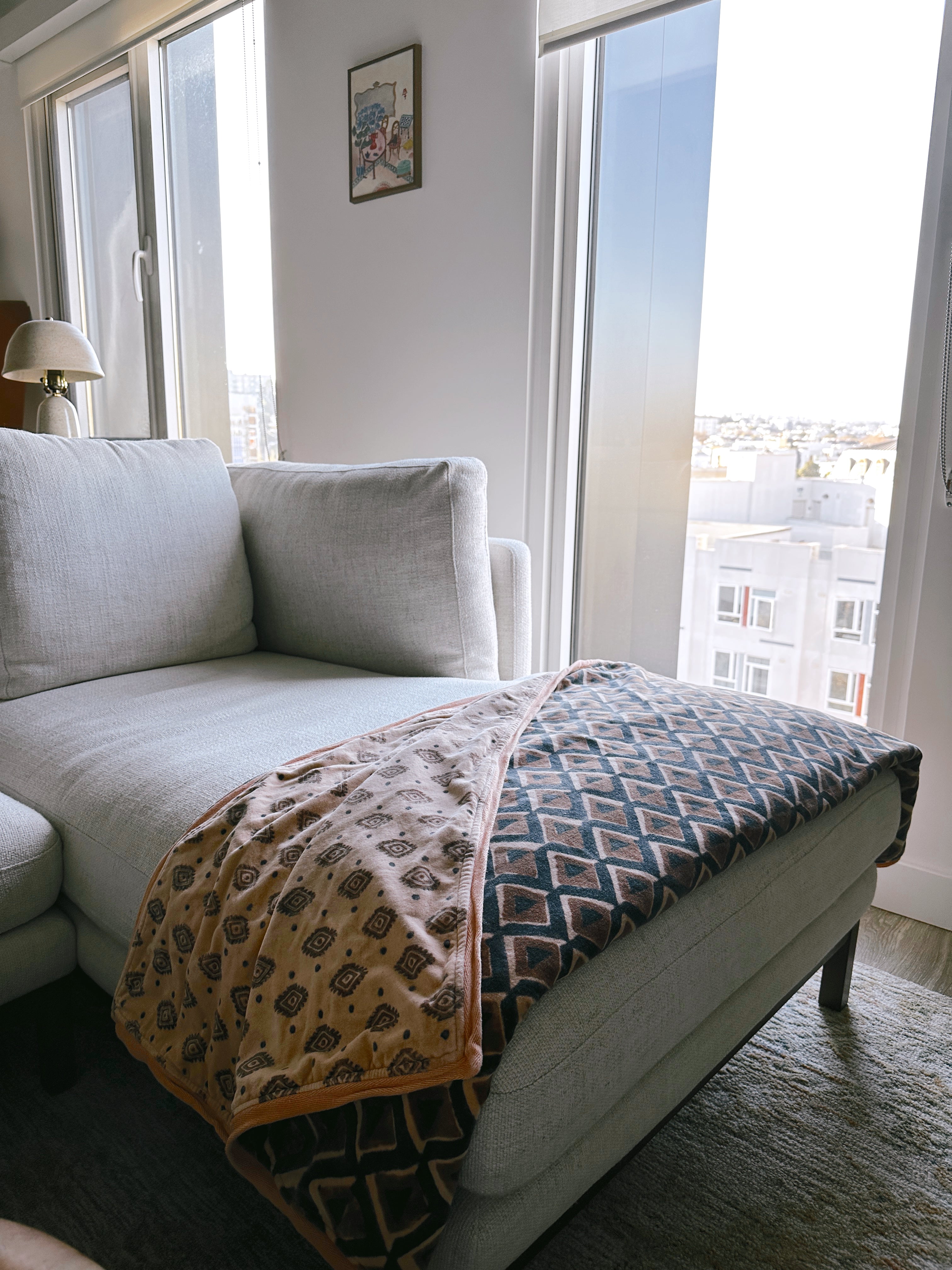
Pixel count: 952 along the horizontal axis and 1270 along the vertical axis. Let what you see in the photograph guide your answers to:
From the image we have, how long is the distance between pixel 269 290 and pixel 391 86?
0.81m

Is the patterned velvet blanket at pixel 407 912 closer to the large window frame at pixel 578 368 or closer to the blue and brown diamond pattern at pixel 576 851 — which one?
the blue and brown diamond pattern at pixel 576 851

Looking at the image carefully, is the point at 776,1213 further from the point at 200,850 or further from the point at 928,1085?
the point at 200,850

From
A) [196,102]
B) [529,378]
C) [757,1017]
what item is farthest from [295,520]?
[196,102]

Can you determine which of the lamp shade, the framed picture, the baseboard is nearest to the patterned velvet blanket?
the baseboard

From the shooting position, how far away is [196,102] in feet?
10.1

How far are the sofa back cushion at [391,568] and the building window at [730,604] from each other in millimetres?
618

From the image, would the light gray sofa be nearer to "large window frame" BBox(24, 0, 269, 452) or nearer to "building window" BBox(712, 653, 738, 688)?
"building window" BBox(712, 653, 738, 688)

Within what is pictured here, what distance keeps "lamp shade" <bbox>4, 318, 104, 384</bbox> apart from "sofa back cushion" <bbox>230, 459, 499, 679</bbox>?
140cm

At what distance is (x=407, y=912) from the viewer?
70 cm

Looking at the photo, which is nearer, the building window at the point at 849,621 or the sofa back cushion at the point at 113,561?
the sofa back cushion at the point at 113,561

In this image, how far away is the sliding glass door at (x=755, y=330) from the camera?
168cm

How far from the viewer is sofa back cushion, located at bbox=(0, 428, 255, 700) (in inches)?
55.4

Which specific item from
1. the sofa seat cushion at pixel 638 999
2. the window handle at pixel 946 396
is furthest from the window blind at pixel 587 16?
the sofa seat cushion at pixel 638 999

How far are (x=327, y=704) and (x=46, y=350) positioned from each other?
1919 mm
